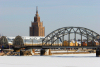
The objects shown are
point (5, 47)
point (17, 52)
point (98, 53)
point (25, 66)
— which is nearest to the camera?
point (25, 66)

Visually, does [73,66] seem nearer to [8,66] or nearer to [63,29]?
[8,66]

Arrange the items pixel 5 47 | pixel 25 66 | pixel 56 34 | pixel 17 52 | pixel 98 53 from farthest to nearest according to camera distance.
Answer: pixel 5 47 < pixel 17 52 < pixel 56 34 < pixel 98 53 < pixel 25 66

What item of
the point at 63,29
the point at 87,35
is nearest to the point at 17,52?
the point at 63,29

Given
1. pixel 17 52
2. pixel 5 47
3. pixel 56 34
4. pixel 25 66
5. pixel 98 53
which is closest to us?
pixel 25 66

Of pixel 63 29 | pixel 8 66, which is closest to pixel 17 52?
pixel 63 29

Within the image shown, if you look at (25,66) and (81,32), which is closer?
(25,66)

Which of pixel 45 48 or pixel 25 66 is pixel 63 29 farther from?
pixel 25 66

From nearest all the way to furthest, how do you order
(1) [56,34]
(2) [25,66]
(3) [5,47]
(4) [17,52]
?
1. (2) [25,66]
2. (1) [56,34]
3. (4) [17,52]
4. (3) [5,47]

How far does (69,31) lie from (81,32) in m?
4.39

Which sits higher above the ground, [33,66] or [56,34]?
[56,34]

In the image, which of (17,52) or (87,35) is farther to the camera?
(17,52)

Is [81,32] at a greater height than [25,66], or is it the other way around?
[81,32]

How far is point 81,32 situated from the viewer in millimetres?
95375

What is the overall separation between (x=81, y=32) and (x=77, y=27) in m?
2.32
